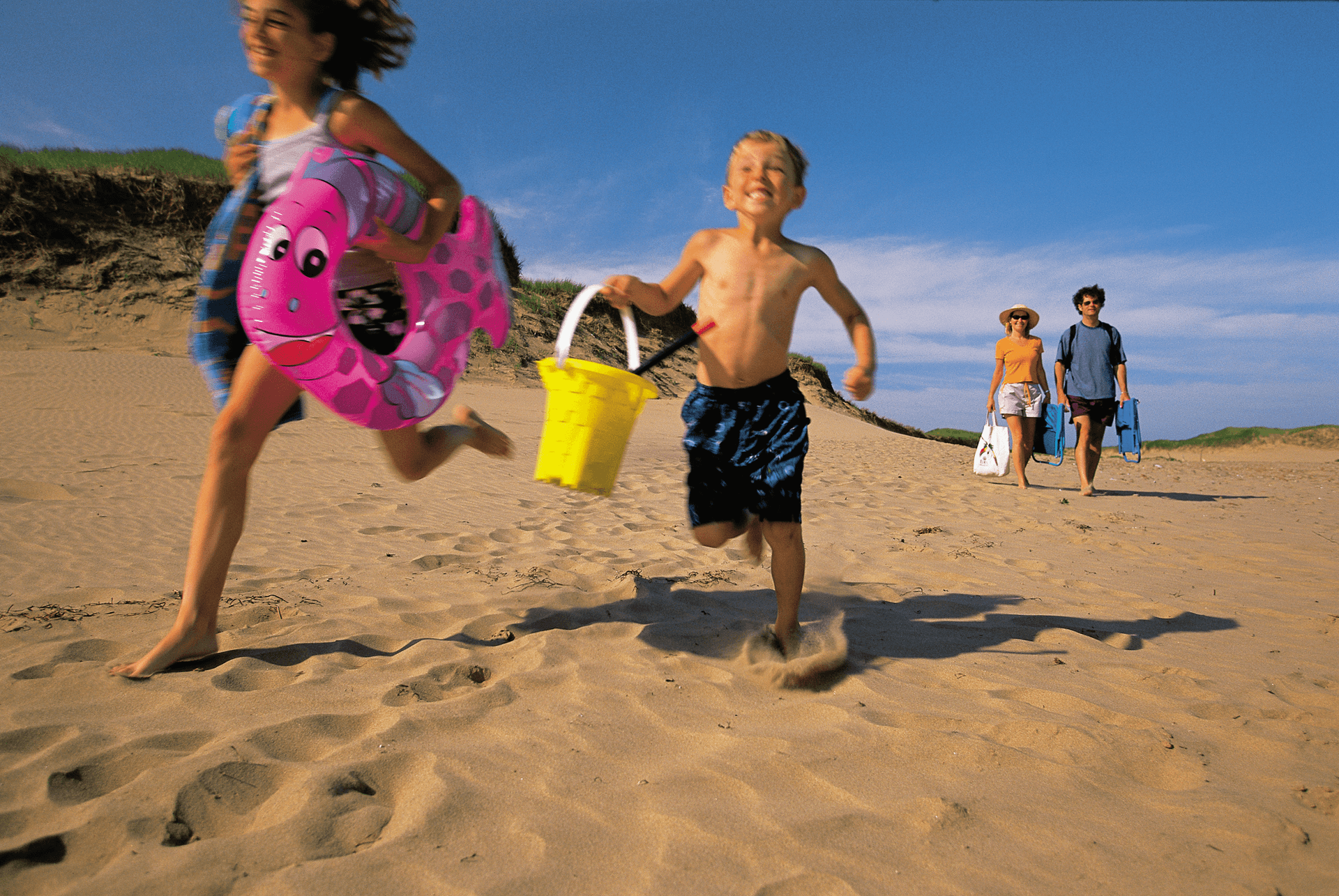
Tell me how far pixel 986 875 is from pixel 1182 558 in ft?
12.7

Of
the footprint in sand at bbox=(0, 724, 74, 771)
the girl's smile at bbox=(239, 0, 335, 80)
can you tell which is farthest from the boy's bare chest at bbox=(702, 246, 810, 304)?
the footprint in sand at bbox=(0, 724, 74, 771)

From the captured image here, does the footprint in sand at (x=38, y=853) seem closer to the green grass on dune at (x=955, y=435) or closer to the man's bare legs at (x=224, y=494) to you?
the man's bare legs at (x=224, y=494)

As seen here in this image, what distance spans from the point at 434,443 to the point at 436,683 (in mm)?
802

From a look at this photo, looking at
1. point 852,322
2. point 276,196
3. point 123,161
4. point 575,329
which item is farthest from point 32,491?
point 123,161

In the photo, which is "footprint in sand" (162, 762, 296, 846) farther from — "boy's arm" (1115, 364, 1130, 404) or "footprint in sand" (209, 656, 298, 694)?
"boy's arm" (1115, 364, 1130, 404)

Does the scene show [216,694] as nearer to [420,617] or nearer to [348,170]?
[420,617]

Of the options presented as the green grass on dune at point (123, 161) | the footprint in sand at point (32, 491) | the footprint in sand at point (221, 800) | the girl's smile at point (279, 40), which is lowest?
the footprint in sand at point (221, 800)

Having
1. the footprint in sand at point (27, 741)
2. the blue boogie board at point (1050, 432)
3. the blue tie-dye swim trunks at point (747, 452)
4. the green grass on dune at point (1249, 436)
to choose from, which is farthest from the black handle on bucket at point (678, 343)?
the green grass on dune at point (1249, 436)

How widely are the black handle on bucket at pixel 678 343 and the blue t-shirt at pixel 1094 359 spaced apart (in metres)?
5.87

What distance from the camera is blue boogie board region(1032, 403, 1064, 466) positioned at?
24.6ft

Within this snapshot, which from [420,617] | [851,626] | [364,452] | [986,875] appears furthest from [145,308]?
[986,875]

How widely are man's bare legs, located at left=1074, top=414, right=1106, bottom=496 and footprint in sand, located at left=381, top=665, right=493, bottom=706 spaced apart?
6584 mm

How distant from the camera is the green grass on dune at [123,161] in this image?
647 inches

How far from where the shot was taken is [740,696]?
2.06 metres
